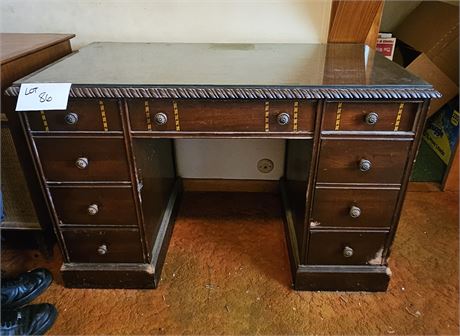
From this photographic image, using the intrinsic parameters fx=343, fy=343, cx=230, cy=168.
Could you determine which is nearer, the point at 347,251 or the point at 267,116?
the point at 267,116

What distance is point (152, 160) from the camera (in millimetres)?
1236

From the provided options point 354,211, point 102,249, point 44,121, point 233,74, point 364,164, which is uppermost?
point 233,74

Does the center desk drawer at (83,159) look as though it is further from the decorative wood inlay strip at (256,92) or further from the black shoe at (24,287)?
the black shoe at (24,287)

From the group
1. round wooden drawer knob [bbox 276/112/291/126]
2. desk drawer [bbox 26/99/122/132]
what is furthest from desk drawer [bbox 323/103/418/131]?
desk drawer [bbox 26/99/122/132]

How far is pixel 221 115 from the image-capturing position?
941mm

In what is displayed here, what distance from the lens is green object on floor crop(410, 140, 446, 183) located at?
6.01ft

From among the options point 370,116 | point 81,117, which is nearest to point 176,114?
point 81,117

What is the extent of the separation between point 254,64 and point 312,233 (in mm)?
575

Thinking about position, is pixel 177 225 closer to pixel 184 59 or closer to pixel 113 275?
pixel 113 275

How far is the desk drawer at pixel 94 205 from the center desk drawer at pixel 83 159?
4 centimetres


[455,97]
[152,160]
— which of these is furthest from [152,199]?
[455,97]

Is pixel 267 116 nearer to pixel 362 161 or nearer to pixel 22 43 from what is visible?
pixel 362 161

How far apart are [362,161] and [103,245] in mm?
870

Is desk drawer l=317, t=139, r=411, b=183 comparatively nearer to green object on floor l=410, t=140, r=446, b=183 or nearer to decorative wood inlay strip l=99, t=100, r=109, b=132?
decorative wood inlay strip l=99, t=100, r=109, b=132
